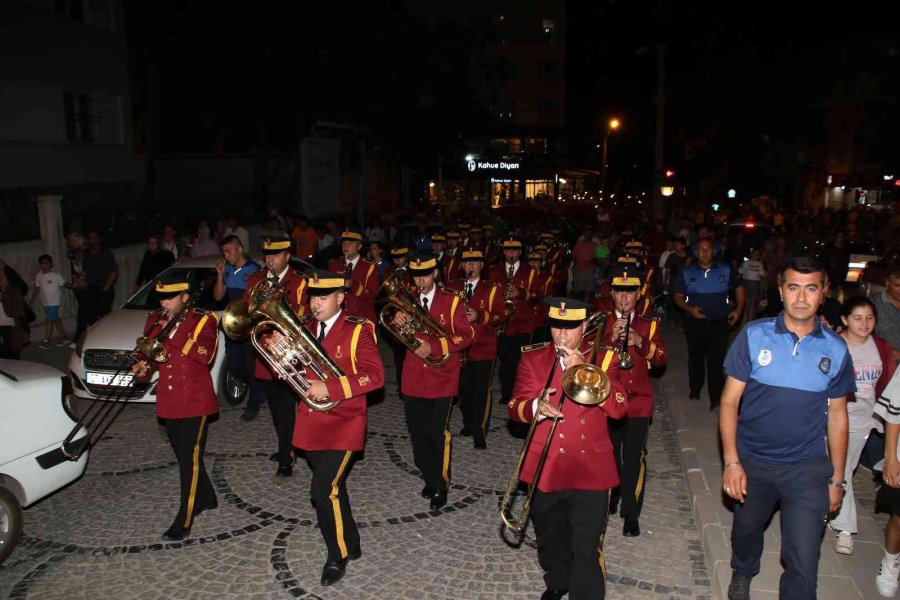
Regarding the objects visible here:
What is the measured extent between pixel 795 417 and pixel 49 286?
40.9 ft

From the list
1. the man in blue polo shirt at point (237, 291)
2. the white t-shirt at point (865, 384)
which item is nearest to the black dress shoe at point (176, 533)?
the man in blue polo shirt at point (237, 291)

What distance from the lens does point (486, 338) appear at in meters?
8.02

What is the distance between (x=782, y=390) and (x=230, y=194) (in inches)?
1063

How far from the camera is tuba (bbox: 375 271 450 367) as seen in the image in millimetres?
6355

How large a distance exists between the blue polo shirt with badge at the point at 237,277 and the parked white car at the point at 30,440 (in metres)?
2.92

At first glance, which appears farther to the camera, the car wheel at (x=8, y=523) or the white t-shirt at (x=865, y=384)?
the white t-shirt at (x=865, y=384)

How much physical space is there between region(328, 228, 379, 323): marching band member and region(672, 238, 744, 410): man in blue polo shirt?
3.87m

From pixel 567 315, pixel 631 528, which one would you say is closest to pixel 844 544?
pixel 631 528

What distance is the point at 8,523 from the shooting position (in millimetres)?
5523

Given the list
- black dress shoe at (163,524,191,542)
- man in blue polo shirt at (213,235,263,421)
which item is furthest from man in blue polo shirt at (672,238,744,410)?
black dress shoe at (163,524,191,542)

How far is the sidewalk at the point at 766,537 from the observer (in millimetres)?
5148

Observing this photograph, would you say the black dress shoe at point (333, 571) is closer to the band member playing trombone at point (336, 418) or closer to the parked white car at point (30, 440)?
the band member playing trombone at point (336, 418)

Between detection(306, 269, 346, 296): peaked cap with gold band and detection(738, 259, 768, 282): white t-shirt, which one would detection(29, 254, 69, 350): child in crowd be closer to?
detection(306, 269, 346, 296): peaked cap with gold band

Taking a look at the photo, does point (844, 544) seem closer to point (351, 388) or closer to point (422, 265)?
point (351, 388)
